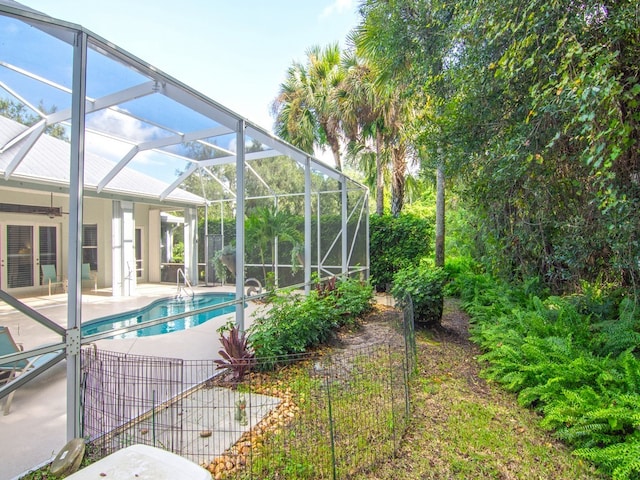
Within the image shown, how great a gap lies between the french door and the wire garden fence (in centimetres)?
645

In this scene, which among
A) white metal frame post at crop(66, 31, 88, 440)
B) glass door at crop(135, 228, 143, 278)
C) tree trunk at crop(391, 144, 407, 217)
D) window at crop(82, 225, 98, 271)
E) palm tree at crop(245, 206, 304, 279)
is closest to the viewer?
white metal frame post at crop(66, 31, 88, 440)

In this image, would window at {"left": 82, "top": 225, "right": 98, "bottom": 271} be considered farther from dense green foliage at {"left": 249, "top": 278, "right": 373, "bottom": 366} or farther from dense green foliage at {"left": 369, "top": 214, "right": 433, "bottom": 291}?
dense green foliage at {"left": 369, "top": 214, "right": 433, "bottom": 291}

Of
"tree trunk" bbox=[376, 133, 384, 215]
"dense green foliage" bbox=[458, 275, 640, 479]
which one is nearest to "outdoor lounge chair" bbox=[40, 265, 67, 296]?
"dense green foliage" bbox=[458, 275, 640, 479]

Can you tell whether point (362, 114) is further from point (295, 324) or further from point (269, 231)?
point (295, 324)

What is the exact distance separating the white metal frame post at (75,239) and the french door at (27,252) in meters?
6.82

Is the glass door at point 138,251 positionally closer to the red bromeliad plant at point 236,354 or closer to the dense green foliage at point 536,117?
the red bromeliad plant at point 236,354

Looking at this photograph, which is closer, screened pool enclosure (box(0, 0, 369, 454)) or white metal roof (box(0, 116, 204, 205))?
screened pool enclosure (box(0, 0, 369, 454))

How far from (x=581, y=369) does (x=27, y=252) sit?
10577 millimetres

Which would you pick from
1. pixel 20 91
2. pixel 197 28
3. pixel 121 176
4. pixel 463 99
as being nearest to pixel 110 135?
pixel 20 91

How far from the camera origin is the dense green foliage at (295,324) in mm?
4422

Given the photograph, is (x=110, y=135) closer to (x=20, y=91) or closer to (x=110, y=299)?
(x=20, y=91)

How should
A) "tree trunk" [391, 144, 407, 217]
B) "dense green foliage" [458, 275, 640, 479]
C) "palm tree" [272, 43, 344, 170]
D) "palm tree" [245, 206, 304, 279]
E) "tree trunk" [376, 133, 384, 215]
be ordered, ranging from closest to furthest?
"dense green foliage" [458, 275, 640, 479] < "palm tree" [245, 206, 304, 279] < "tree trunk" [391, 144, 407, 217] < "tree trunk" [376, 133, 384, 215] < "palm tree" [272, 43, 344, 170]

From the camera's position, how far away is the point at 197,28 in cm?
837

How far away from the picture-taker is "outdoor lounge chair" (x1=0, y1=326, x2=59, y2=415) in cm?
262
